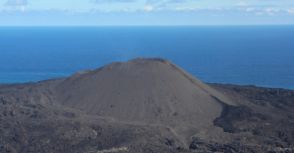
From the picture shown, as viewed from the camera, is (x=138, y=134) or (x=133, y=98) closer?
(x=138, y=134)

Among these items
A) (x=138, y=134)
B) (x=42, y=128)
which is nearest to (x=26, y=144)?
(x=42, y=128)

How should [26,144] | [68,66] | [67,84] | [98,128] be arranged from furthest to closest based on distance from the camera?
[68,66] < [67,84] < [98,128] < [26,144]

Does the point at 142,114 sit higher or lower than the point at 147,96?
lower

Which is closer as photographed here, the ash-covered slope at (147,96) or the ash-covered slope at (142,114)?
the ash-covered slope at (142,114)

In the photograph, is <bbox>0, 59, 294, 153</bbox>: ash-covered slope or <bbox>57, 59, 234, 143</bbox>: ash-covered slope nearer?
<bbox>0, 59, 294, 153</bbox>: ash-covered slope

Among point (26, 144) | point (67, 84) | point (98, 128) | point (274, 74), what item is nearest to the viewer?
point (26, 144)

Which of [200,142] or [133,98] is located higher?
[133,98]

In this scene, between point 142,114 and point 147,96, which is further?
point 147,96

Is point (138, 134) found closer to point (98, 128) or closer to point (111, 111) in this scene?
point (98, 128)
